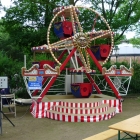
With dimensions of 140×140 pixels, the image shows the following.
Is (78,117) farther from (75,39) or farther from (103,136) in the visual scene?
(103,136)

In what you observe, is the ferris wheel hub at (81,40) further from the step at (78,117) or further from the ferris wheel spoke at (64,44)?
the step at (78,117)

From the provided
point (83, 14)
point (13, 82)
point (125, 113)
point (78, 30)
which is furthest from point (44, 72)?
point (83, 14)

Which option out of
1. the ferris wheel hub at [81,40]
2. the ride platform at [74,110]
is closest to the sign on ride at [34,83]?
the ride platform at [74,110]

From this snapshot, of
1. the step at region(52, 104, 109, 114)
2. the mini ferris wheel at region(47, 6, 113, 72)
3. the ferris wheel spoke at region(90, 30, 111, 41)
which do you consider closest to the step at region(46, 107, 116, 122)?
the step at region(52, 104, 109, 114)

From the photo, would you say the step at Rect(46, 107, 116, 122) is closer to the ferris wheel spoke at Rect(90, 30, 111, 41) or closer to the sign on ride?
the sign on ride

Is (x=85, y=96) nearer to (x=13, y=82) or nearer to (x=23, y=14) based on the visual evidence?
(x=13, y=82)

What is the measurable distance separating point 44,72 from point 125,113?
3.43 metres

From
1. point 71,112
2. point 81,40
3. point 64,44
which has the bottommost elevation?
point 71,112

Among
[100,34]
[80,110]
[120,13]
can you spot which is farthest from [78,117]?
[120,13]

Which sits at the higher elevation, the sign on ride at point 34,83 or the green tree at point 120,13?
the green tree at point 120,13

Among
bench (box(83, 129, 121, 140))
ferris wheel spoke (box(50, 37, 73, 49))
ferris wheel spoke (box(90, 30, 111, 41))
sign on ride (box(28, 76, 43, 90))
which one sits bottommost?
bench (box(83, 129, 121, 140))

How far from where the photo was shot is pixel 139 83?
16.0 m

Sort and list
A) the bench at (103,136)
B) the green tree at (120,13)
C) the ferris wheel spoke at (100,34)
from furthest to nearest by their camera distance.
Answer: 1. the green tree at (120,13)
2. the ferris wheel spoke at (100,34)
3. the bench at (103,136)

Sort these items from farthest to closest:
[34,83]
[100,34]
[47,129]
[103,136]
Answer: [100,34] < [34,83] < [47,129] < [103,136]
